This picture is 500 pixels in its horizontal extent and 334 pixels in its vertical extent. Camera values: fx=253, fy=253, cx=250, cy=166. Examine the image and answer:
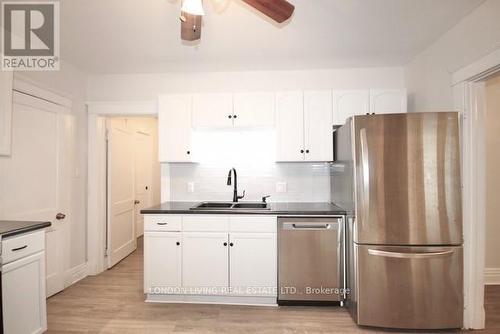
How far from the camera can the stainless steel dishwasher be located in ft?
7.74

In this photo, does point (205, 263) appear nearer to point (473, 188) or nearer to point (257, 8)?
point (257, 8)

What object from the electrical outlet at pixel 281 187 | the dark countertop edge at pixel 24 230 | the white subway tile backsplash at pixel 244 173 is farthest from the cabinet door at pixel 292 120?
the dark countertop edge at pixel 24 230

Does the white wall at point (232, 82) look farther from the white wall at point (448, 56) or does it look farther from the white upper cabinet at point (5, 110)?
the white upper cabinet at point (5, 110)

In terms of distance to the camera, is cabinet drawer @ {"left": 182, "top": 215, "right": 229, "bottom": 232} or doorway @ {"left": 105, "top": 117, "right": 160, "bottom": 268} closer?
cabinet drawer @ {"left": 182, "top": 215, "right": 229, "bottom": 232}

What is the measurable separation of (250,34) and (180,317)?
8.60 ft

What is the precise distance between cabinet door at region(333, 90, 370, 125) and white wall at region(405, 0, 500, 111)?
55 cm

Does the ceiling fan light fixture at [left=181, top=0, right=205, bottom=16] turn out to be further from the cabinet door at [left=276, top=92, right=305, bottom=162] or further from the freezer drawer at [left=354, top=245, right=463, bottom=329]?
the freezer drawer at [left=354, top=245, right=463, bottom=329]

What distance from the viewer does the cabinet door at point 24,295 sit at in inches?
63.7

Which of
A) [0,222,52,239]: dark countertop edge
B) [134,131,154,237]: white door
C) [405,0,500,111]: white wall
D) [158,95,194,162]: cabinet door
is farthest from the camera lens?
[134,131,154,237]: white door

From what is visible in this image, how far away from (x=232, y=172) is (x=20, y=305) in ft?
6.93

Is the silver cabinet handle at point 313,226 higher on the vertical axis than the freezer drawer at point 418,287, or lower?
higher

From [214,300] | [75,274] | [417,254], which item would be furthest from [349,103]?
[75,274]

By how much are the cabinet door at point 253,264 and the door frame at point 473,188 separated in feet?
5.29

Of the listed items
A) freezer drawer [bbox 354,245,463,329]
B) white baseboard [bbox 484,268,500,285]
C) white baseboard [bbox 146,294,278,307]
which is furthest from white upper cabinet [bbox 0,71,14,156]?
white baseboard [bbox 484,268,500,285]
